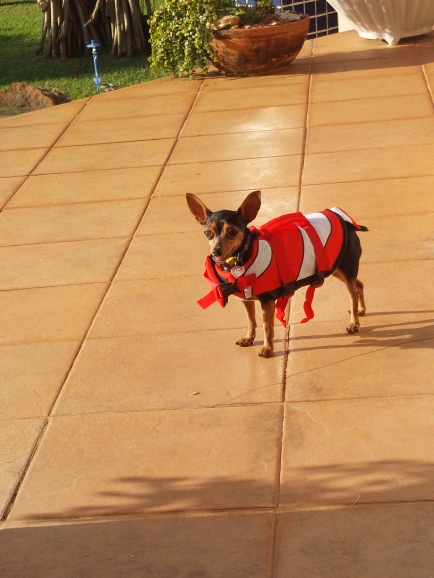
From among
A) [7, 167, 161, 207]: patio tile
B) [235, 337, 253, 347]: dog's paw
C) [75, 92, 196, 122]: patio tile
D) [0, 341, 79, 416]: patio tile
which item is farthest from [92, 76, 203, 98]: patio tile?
[235, 337, 253, 347]: dog's paw

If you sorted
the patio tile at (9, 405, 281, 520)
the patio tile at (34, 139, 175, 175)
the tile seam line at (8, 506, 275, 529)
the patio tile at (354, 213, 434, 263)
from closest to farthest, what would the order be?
1. the tile seam line at (8, 506, 275, 529)
2. the patio tile at (9, 405, 281, 520)
3. the patio tile at (354, 213, 434, 263)
4. the patio tile at (34, 139, 175, 175)

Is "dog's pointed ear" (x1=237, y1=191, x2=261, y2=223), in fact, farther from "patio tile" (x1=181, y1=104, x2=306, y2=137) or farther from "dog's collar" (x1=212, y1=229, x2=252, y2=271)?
"patio tile" (x1=181, y1=104, x2=306, y2=137)

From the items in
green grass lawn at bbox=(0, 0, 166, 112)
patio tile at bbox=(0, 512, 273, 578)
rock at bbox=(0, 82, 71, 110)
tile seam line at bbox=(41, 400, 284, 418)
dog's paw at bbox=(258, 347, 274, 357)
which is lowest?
green grass lawn at bbox=(0, 0, 166, 112)

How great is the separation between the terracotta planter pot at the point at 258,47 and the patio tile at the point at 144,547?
7.63 metres

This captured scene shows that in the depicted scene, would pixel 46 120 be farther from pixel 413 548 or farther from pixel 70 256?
pixel 413 548

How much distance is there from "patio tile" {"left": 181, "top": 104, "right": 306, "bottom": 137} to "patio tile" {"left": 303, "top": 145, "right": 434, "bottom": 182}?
1.14 metres

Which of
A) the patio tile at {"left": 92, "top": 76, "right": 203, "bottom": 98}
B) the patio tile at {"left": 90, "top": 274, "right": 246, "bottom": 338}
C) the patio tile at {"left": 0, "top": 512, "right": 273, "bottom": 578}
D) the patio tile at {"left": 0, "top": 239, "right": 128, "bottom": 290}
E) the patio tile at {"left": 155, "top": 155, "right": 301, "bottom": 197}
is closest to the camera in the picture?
the patio tile at {"left": 0, "top": 512, "right": 273, "bottom": 578}

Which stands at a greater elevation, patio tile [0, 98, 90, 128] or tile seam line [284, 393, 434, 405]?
tile seam line [284, 393, 434, 405]

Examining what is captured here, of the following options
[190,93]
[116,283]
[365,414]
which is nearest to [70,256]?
[116,283]

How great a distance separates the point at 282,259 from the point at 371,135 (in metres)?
4.22

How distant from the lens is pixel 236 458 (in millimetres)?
4203

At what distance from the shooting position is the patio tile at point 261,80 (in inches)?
420

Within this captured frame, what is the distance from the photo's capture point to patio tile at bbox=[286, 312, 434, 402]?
15.2ft

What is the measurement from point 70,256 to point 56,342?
1347 mm
